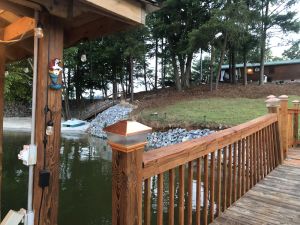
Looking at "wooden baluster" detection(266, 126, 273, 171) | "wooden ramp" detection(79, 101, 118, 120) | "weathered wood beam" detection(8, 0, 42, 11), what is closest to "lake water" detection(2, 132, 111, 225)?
"wooden baluster" detection(266, 126, 273, 171)

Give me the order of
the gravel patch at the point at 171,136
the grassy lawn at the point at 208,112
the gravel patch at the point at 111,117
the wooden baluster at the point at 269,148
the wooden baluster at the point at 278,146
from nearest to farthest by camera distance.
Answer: the wooden baluster at the point at 269,148 → the wooden baluster at the point at 278,146 → the gravel patch at the point at 171,136 → the grassy lawn at the point at 208,112 → the gravel patch at the point at 111,117

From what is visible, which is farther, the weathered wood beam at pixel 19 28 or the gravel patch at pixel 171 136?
the gravel patch at pixel 171 136

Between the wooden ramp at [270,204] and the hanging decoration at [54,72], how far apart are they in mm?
1816

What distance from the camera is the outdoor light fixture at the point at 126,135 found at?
59.4 inches

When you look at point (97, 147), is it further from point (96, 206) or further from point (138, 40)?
point (138, 40)

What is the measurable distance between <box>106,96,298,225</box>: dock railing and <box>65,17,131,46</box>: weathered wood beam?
109 cm

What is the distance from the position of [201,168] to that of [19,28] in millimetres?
2233

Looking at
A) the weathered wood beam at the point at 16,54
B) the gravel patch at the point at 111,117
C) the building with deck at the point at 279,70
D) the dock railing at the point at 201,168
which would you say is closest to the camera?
the dock railing at the point at 201,168

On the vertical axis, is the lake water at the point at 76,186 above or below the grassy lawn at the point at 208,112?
below

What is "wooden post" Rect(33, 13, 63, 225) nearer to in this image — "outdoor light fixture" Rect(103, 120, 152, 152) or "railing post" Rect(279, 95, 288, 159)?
"outdoor light fixture" Rect(103, 120, 152, 152)

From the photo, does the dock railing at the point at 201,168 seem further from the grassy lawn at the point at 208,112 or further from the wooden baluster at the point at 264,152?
the grassy lawn at the point at 208,112

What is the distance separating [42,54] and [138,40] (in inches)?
643

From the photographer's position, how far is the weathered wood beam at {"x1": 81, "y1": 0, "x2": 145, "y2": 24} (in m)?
1.93

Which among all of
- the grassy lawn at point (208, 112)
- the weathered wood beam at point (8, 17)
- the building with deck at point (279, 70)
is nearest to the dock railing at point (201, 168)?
the weathered wood beam at point (8, 17)
